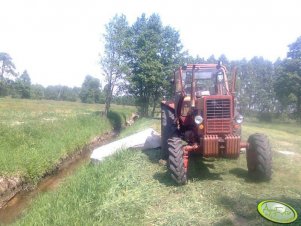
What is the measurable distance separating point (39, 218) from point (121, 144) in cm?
538

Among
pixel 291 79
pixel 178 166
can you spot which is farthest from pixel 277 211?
pixel 291 79

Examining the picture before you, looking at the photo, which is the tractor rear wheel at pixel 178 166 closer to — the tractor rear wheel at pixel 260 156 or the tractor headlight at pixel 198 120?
the tractor headlight at pixel 198 120

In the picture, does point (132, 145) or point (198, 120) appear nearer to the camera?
point (198, 120)

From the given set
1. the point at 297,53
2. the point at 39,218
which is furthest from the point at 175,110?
the point at 297,53

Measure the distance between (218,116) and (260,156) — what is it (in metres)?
1.37

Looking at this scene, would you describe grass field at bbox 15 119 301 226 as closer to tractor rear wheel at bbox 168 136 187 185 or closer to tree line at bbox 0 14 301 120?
tractor rear wheel at bbox 168 136 187 185

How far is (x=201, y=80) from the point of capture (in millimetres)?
9648

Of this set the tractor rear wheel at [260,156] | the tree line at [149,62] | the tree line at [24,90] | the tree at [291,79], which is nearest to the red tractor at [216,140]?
the tractor rear wheel at [260,156]

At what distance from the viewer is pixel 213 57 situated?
186ft

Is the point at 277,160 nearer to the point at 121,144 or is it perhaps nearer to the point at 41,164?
the point at 121,144

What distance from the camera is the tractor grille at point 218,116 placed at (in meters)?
7.45

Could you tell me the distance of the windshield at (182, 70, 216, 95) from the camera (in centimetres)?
941

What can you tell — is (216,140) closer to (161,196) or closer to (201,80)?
(161,196)

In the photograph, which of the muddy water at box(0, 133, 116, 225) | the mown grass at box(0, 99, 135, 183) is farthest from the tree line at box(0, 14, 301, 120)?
the muddy water at box(0, 133, 116, 225)
